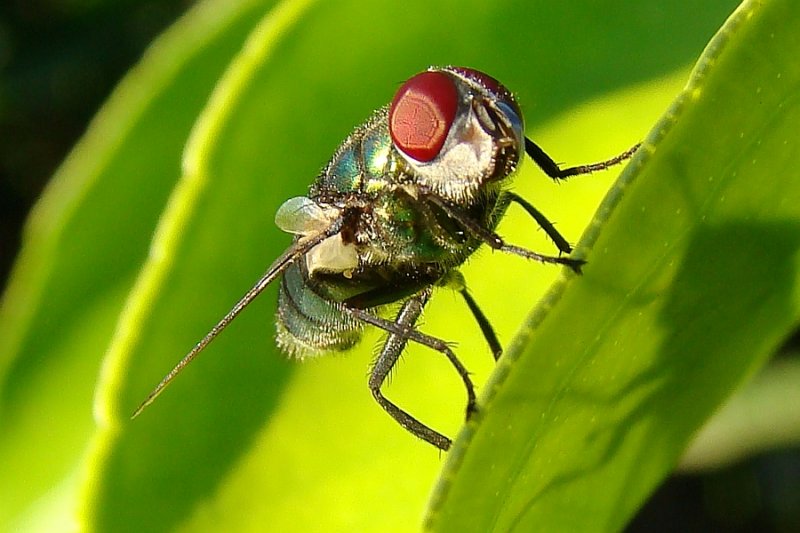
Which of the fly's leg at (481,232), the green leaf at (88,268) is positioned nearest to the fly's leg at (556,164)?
the fly's leg at (481,232)

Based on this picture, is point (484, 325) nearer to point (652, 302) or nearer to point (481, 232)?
point (481, 232)

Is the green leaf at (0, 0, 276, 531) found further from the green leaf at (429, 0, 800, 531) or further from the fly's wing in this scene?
the green leaf at (429, 0, 800, 531)

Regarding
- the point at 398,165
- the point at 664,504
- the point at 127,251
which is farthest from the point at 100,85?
the point at 664,504

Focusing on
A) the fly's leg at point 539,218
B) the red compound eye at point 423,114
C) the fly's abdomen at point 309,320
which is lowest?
the fly's abdomen at point 309,320

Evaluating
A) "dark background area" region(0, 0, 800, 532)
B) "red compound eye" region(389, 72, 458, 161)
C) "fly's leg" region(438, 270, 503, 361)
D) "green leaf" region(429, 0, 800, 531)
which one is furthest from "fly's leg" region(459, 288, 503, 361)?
"dark background area" region(0, 0, 800, 532)

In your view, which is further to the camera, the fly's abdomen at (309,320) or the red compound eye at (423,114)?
the fly's abdomen at (309,320)

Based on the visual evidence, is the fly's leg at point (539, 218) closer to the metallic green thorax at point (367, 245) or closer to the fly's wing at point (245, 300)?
the metallic green thorax at point (367, 245)
